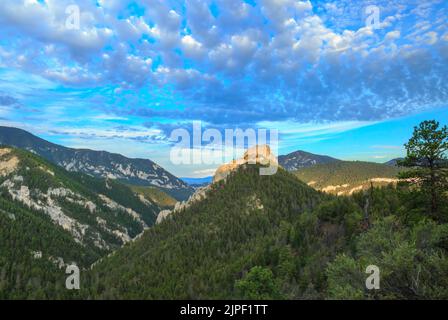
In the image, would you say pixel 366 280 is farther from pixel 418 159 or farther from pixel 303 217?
pixel 303 217

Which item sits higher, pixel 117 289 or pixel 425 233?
pixel 425 233

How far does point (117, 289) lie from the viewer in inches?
7200

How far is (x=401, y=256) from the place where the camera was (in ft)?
103
